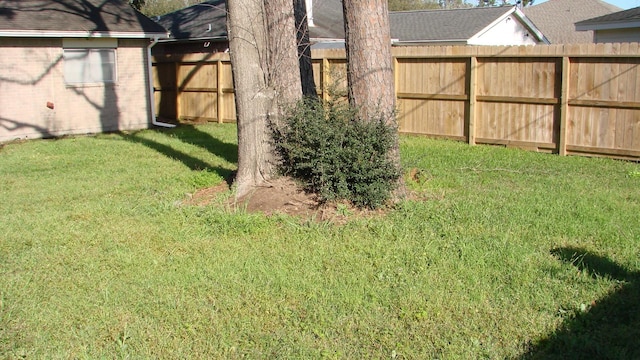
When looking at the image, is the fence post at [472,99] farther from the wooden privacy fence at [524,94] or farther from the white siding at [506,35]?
the white siding at [506,35]

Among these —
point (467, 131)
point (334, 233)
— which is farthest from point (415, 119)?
point (334, 233)

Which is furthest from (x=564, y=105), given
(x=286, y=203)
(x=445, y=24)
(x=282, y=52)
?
(x=445, y=24)

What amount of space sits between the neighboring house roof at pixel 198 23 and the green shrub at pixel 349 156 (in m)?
14.7

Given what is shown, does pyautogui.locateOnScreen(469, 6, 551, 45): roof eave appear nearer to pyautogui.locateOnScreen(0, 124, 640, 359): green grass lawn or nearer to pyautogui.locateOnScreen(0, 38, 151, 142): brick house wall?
pyautogui.locateOnScreen(0, 38, 151, 142): brick house wall

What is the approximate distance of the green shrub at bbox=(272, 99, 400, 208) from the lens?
25.5 feet

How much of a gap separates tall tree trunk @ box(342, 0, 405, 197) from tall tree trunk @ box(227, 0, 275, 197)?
4.16ft

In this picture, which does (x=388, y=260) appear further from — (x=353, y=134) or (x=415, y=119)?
(x=415, y=119)


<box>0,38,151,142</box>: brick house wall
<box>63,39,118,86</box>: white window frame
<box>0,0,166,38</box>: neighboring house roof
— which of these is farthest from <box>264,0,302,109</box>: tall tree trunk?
<box>63,39,118,86</box>: white window frame

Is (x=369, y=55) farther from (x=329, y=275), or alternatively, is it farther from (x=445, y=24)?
(x=445, y=24)

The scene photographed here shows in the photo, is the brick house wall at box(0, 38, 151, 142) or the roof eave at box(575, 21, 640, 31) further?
the roof eave at box(575, 21, 640, 31)

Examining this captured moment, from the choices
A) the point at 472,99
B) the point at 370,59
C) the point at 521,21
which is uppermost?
the point at 521,21

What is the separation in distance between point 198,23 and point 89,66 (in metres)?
8.06

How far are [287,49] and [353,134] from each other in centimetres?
191

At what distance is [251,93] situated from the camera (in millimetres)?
8781
